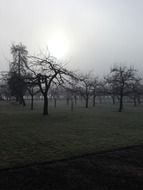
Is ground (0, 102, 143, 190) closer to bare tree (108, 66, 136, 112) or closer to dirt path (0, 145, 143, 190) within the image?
dirt path (0, 145, 143, 190)

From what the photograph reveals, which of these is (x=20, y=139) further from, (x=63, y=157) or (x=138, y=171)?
(x=138, y=171)

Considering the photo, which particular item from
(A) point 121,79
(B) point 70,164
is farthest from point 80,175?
(A) point 121,79

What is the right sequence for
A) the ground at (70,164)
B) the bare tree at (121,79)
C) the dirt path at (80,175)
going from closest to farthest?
the dirt path at (80,175), the ground at (70,164), the bare tree at (121,79)

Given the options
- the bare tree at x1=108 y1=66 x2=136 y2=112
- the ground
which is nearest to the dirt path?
the ground

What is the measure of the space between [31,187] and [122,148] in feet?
16.9

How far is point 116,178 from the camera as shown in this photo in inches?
225

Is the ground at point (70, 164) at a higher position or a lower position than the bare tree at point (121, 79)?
Result: lower

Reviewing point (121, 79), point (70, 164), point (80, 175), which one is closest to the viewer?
point (80, 175)

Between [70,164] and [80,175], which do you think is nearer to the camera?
[80,175]

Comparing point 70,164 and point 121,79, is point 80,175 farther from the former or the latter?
point 121,79

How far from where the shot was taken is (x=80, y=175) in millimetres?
5848

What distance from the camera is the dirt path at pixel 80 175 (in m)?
5.20

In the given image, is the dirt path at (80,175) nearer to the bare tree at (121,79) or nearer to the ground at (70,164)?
the ground at (70,164)

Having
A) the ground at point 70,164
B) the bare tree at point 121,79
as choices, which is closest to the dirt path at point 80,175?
the ground at point 70,164
